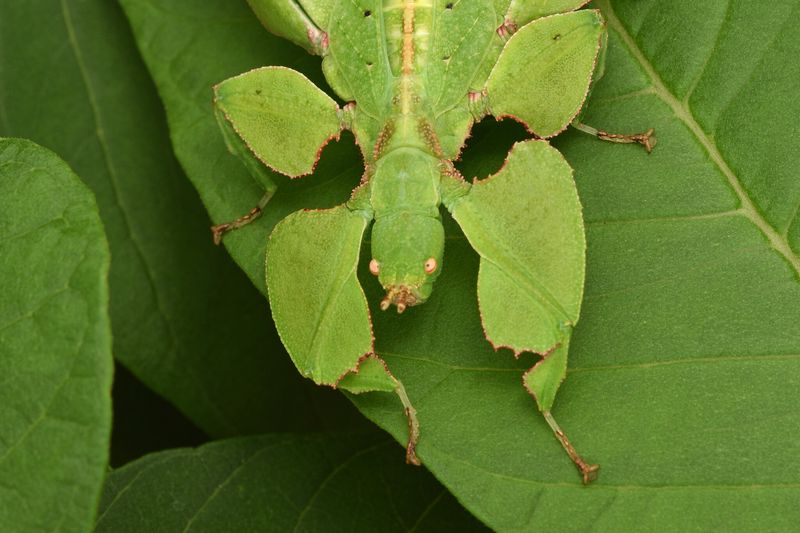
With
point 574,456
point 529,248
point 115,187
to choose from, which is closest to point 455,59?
point 529,248

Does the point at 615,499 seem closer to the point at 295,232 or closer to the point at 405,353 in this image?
the point at 405,353

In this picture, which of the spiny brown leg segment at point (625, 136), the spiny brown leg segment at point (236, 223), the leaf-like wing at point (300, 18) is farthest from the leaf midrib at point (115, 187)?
the spiny brown leg segment at point (625, 136)

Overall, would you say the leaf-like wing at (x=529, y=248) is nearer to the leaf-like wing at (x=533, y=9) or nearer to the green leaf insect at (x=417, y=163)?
the green leaf insect at (x=417, y=163)

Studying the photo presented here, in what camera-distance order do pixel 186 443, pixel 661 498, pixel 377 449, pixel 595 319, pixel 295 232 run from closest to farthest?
pixel 661 498
pixel 595 319
pixel 295 232
pixel 377 449
pixel 186 443

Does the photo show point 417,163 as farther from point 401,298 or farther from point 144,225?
point 144,225

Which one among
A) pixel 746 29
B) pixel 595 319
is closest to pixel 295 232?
pixel 595 319

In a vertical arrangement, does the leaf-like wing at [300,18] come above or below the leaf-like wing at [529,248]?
above

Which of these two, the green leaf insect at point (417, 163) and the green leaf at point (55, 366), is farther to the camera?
the green leaf insect at point (417, 163)

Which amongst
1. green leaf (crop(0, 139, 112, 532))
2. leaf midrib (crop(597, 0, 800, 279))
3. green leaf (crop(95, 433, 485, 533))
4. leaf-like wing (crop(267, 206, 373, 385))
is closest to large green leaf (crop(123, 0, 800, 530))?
leaf midrib (crop(597, 0, 800, 279))
